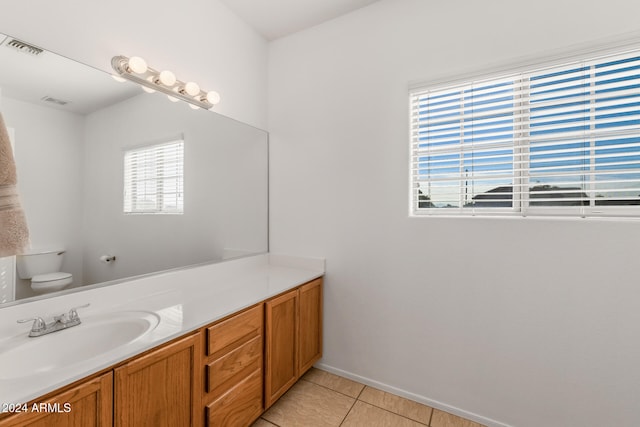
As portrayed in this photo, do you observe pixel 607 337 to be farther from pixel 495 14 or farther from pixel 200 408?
pixel 200 408

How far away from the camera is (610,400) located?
1.35 metres

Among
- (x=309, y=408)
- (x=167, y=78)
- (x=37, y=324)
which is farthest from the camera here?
(x=309, y=408)

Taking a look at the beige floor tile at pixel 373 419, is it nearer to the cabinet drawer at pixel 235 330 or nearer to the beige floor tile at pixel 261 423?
the beige floor tile at pixel 261 423

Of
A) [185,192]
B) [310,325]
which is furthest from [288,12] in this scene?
[310,325]

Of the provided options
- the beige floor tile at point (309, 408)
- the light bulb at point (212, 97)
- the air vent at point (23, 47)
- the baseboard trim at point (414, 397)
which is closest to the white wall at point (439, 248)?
the baseboard trim at point (414, 397)

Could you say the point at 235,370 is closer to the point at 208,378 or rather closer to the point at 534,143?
the point at 208,378

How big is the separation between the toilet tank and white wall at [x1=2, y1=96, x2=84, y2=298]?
25mm

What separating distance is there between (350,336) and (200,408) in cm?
109

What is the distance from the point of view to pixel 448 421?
1623 millimetres

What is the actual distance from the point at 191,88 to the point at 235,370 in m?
1.56

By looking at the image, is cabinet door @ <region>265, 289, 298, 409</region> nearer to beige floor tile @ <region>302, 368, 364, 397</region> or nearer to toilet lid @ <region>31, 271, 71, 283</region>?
beige floor tile @ <region>302, 368, 364, 397</region>

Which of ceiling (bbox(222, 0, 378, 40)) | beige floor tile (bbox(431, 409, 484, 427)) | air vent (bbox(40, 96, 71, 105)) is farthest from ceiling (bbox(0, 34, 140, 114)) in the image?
beige floor tile (bbox(431, 409, 484, 427))

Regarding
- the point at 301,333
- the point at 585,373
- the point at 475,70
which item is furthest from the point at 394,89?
the point at 585,373

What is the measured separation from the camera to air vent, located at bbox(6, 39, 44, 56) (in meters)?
1.08
